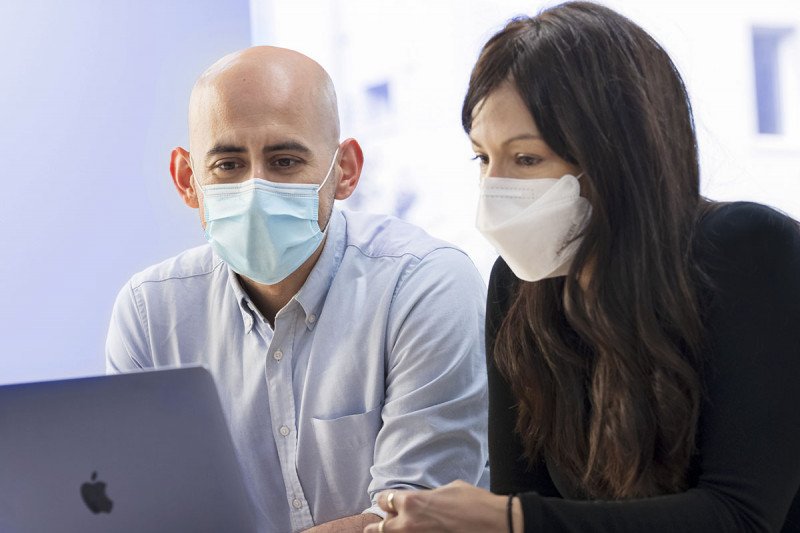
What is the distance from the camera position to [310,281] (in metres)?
1.75

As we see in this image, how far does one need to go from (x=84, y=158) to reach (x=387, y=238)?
1.36 metres

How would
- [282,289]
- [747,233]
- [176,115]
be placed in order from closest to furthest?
[747,233]
[282,289]
[176,115]

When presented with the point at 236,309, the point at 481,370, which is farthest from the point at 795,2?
the point at 236,309

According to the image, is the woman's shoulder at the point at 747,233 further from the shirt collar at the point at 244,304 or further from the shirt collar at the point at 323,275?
the shirt collar at the point at 244,304

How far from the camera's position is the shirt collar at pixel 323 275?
1.73 metres

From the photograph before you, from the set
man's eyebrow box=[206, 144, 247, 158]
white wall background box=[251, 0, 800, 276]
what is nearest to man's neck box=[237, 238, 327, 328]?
man's eyebrow box=[206, 144, 247, 158]

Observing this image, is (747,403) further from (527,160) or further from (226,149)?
(226,149)

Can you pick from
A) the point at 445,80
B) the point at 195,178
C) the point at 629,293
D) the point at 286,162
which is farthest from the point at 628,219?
the point at 445,80

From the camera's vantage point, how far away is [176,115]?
3.03 meters

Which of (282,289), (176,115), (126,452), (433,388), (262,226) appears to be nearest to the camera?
(126,452)

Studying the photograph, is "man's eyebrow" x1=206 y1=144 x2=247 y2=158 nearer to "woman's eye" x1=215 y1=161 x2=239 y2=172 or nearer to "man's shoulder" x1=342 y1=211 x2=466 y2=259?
"woman's eye" x1=215 y1=161 x2=239 y2=172

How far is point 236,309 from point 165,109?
4.59 ft

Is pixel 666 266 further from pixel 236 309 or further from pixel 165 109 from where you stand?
pixel 165 109

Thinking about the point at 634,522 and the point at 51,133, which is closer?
the point at 634,522
